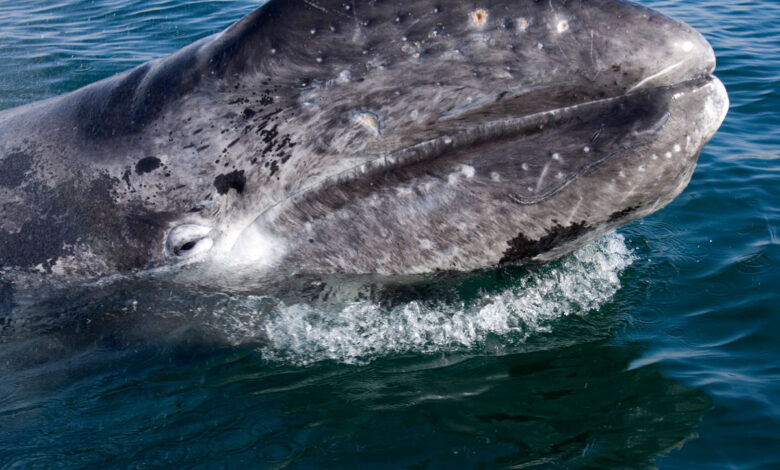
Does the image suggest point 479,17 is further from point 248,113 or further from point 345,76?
point 248,113

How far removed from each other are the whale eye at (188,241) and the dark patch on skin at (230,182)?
0.33 m

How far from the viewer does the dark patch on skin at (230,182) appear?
5.14 metres

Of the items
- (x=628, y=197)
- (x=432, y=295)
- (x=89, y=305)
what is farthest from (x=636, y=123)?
(x=89, y=305)

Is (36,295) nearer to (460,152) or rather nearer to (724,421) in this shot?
(460,152)

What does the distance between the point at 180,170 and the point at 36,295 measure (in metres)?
1.45

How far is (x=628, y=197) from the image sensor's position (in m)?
4.78

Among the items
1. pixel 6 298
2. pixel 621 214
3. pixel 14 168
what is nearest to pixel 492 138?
pixel 621 214

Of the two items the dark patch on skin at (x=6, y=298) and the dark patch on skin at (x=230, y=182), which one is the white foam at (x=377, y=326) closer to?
the dark patch on skin at (x=230, y=182)

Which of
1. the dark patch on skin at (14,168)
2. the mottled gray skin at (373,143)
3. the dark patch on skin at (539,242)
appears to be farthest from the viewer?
the dark patch on skin at (14,168)

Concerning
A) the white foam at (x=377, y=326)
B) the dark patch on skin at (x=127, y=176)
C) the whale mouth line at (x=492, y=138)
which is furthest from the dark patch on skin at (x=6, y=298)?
the whale mouth line at (x=492, y=138)

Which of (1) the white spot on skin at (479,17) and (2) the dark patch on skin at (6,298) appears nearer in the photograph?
(1) the white spot on skin at (479,17)

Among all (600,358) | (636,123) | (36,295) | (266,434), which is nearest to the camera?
(636,123)

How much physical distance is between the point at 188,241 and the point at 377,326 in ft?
5.19

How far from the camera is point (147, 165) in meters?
5.20
